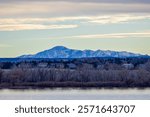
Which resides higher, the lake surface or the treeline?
the treeline

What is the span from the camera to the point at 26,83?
44.4 metres

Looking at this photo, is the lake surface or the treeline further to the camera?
the treeline

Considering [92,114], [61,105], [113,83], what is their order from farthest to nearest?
[113,83] → [61,105] → [92,114]

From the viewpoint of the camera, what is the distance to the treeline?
43.3m

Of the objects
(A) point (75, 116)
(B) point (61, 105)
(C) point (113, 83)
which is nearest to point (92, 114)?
(A) point (75, 116)

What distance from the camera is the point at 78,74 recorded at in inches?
1754

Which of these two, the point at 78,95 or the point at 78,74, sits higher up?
the point at 78,74

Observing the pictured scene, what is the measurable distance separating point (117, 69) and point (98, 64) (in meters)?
1.41

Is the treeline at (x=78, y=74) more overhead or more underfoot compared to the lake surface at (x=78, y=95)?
more overhead

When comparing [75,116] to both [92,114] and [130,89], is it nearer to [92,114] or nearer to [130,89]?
[92,114]

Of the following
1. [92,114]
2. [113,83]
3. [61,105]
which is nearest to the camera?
[92,114]

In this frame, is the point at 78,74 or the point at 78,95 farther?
the point at 78,74

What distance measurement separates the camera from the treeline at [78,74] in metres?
43.3

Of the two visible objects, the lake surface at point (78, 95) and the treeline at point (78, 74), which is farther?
the treeline at point (78, 74)
